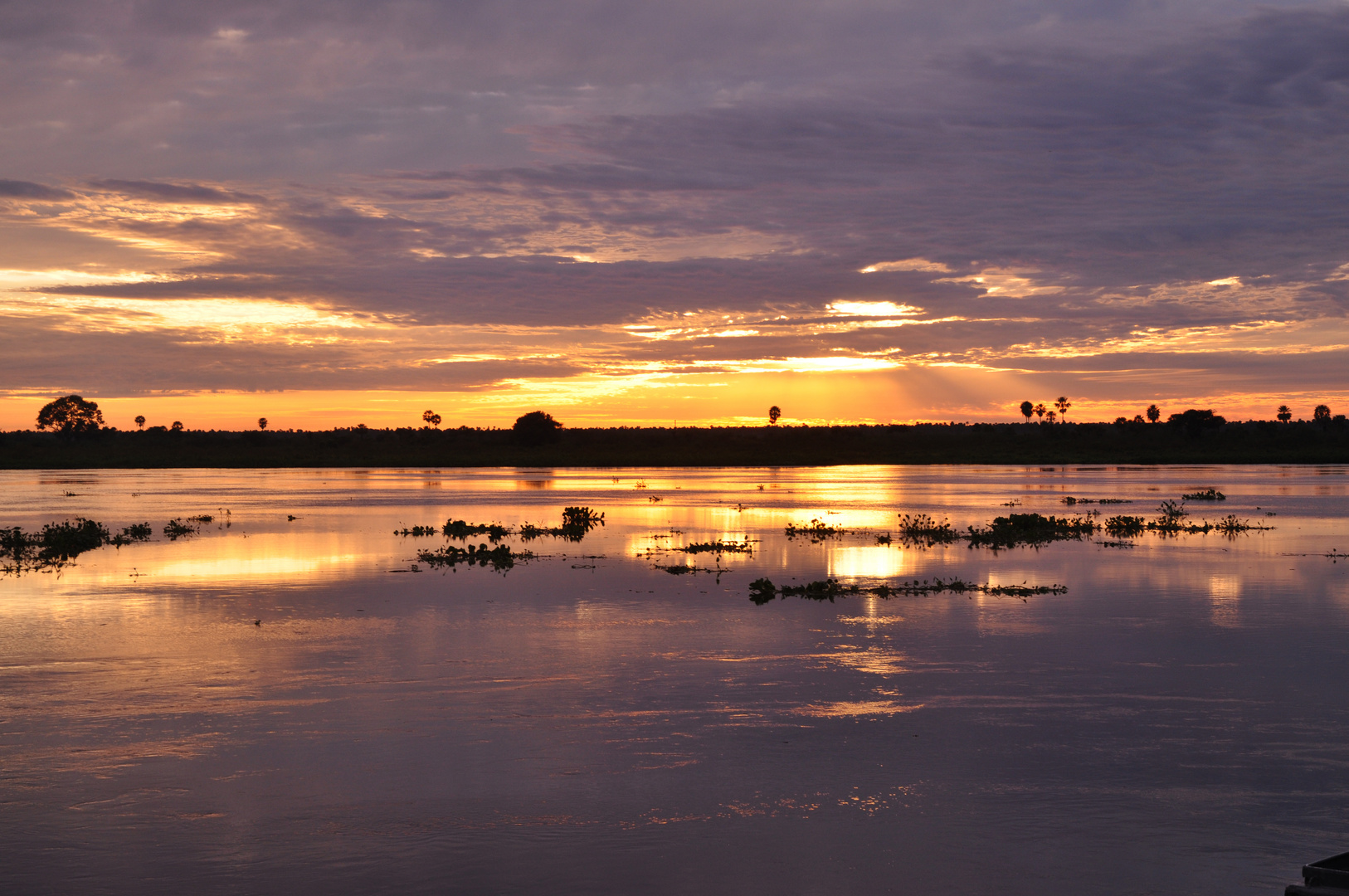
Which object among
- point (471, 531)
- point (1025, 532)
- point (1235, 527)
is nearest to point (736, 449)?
point (1235, 527)

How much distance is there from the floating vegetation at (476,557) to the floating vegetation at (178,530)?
9351mm

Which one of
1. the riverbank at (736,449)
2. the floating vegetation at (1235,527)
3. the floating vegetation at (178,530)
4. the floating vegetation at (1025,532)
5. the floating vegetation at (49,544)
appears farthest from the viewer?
the riverbank at (736,449)

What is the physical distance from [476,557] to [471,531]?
6.52 metres

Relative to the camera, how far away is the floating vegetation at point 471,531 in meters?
30.8

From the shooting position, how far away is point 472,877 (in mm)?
7148

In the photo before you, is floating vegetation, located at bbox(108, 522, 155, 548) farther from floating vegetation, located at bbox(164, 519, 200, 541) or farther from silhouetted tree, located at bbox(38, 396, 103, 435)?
silhouetted tree, located at bbox(38, 396, 103, 435)

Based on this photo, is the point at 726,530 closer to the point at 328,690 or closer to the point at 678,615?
the point at 678,615

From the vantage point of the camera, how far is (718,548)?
27.0 meters

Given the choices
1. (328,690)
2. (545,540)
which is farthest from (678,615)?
(545,540)

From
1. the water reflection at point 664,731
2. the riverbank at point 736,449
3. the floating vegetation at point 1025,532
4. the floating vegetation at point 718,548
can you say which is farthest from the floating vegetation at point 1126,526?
the riverbank at point 736,449

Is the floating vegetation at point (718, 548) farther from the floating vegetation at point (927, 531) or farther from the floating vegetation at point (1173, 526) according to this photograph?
the floating vegetation at point (1173, 526)

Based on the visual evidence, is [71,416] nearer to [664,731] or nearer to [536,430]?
[536,430]

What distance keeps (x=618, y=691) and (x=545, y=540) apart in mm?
18245

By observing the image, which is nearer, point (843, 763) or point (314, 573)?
point (843, 763)
